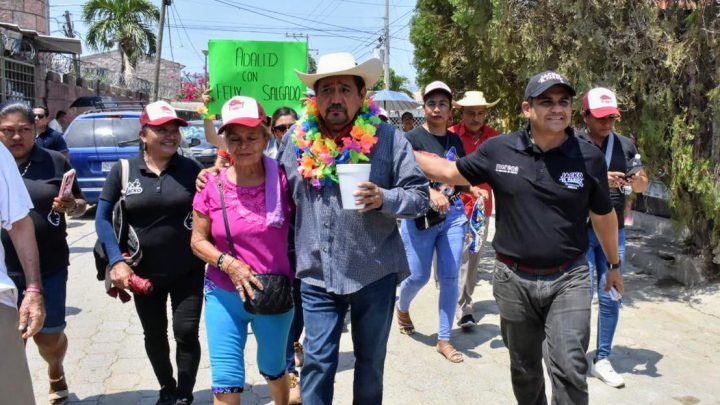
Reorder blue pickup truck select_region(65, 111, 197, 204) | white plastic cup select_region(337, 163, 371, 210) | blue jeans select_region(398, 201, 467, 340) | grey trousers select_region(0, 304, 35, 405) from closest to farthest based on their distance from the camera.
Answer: grey trousers select_region(0, 304, 35, 405) → white plastic cup select_region(337, 163, 371, 210) → blue jeans select_region(398, 201, 467, 340) → blue pickup truck select_region(65, 111, 197, 204)

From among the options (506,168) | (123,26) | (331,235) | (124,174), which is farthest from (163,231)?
(123,26)

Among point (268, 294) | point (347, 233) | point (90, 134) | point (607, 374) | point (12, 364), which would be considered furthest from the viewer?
point (90, 134)

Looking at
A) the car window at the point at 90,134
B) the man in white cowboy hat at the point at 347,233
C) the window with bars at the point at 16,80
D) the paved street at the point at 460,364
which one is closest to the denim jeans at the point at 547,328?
the man in white cowboy hat at the point at 347,233

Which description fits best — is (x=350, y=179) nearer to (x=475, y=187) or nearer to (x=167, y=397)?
(x=167, y=397)

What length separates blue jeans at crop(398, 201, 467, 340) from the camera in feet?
16.9

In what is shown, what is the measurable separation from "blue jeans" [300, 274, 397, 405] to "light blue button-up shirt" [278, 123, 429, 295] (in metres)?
0.08

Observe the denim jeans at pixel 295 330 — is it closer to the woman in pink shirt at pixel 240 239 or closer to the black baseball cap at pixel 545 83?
the woman in pink shirt at pixel 240 239

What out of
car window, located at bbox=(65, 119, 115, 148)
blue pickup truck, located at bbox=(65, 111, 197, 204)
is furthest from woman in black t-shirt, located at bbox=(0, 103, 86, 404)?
car window, located at bbox=(65, 119, 115, 148)

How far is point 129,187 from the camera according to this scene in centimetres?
379

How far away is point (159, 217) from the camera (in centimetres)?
378

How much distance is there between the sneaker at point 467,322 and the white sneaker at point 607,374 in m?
1.34

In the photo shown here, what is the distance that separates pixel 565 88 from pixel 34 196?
10.4ft

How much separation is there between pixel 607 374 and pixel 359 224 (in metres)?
2.50

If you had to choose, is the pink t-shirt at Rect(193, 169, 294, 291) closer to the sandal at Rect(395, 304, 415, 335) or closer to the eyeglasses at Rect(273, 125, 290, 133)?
the eyeglasses at Rect(273, 125, 290, 133)
